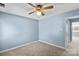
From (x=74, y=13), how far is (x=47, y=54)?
2.82 ft

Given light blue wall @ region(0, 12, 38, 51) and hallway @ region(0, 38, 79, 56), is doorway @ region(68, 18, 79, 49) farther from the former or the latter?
light blue wall @ region(0, 12, 38, 51)

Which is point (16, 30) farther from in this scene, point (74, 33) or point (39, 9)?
point (74, 33)

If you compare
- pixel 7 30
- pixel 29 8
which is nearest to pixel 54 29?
pixel 29 8

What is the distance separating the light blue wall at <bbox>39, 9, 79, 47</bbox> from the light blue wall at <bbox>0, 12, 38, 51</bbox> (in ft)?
0.47

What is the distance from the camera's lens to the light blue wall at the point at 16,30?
1311mm

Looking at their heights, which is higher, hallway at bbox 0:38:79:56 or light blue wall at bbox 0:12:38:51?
light blue wall at bbox 0:12:38:51

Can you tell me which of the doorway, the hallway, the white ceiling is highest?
the white ceiling

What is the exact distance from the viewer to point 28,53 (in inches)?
53.4

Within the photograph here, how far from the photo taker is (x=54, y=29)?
1.40 meters

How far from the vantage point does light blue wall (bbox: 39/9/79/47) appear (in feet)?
4.48

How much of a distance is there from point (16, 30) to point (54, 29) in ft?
2.35

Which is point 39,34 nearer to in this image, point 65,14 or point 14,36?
point 14,36

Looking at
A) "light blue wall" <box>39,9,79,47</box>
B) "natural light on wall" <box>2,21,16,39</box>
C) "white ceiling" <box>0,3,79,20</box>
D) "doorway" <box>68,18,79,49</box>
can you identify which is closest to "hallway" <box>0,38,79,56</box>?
"doorway" <box>68,18,79,49</box>

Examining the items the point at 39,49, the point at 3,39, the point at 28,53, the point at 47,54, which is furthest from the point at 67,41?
the point at 3,39
